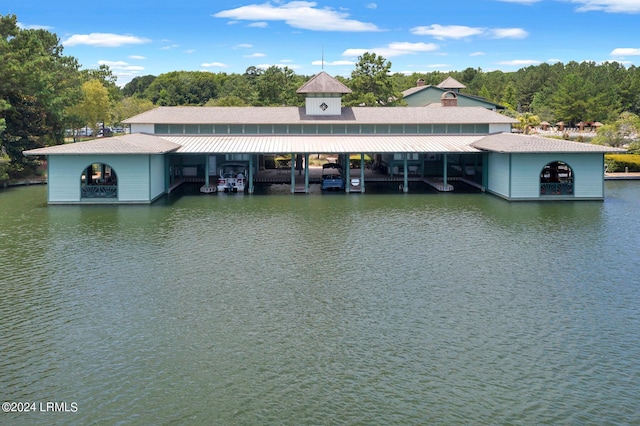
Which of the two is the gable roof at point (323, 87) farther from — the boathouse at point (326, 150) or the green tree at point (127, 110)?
the green tree at point (127, 110)

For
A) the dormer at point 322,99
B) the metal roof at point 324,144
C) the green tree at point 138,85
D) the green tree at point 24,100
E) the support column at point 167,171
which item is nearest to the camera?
the support column at point 167,171

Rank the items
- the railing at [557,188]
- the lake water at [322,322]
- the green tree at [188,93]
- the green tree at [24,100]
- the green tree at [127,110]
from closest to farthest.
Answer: the lake water at [322,322], the railing at [557,188], the green tree at [24,100], the green tree at [127,110], the green tree at [188,93]

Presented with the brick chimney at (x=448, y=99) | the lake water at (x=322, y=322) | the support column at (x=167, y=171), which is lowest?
the lake water at (x=322, y=322)

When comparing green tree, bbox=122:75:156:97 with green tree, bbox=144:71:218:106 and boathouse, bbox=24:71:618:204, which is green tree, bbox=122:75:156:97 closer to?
green tree, bbox=144:71:218:106

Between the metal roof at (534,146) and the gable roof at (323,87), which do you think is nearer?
the metal roof at (534,146)

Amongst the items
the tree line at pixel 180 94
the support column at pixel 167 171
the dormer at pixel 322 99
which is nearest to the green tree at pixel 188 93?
the tree line at pixel 180 94

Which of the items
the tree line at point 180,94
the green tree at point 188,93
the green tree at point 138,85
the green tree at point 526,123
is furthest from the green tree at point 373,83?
the green tree at point 138,85

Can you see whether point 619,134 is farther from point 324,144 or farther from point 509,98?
point 509,98

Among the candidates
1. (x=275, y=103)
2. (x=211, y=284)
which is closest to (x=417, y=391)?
(x=211, y=284)

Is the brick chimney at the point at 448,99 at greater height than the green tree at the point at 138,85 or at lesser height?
lesser
